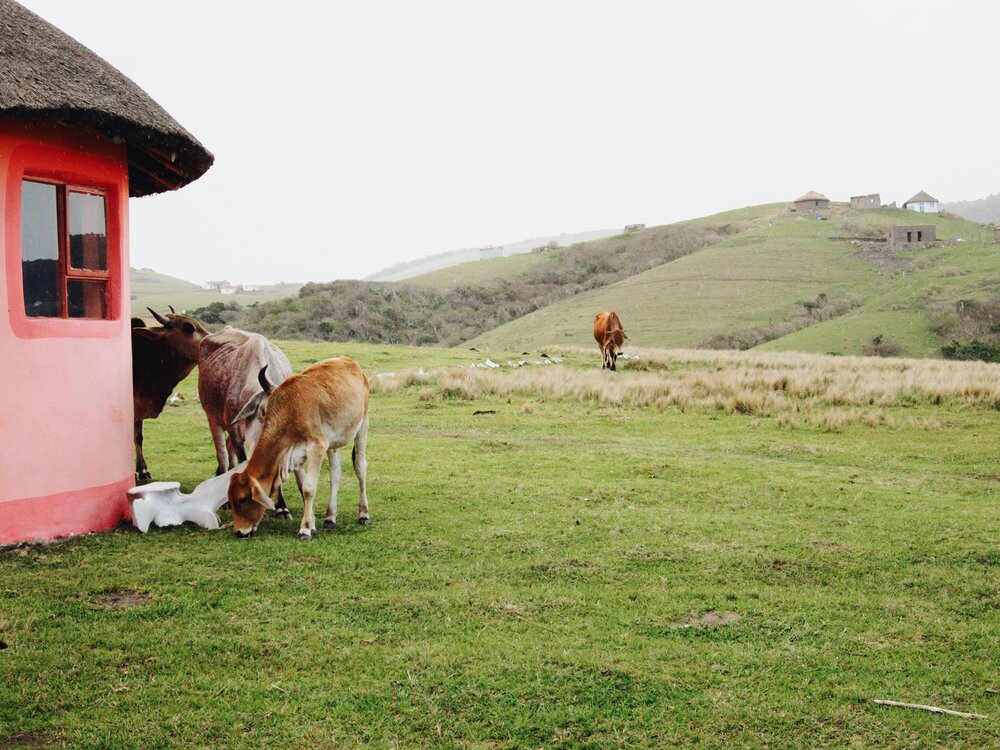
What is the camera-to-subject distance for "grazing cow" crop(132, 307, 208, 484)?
11359 mm

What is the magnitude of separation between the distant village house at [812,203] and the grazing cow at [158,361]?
101 metres

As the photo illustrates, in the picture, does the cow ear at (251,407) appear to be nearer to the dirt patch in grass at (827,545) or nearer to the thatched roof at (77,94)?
the thatched roof at (77,94)

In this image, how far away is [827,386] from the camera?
2078cm

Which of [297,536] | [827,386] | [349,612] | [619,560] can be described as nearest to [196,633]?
[349,612]

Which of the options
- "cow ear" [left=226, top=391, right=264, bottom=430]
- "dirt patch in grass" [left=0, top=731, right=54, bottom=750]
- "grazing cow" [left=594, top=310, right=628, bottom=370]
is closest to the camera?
"dirt patch in grass" [left=0, top=731, right=54, bottom=750]

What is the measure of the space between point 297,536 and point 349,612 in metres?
2.26

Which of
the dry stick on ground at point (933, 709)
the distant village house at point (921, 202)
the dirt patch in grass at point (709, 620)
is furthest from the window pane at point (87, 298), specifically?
the distant village house at point (921, 202)

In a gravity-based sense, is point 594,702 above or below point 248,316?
below

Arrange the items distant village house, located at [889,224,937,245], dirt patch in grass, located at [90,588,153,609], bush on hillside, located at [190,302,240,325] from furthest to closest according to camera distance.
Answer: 1. distant village house, located at [889,224,937,245]
2. bush on hillside, located at [190,302,240,325]
3. dirt patch in grass, located at [90,588,153,609]

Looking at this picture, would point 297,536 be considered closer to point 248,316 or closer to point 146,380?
point 146,380

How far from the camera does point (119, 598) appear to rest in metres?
6.90

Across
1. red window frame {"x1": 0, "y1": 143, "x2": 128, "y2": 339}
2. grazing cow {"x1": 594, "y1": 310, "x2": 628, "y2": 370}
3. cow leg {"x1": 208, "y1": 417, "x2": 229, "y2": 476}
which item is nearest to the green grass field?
cow leg {"x1": 208, "y1": 417, "x2": 229, "y2": 476}

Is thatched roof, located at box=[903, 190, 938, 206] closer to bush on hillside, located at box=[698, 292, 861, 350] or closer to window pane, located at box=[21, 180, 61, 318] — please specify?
bush on hillside, located at box=[698, 292, 861, 350]

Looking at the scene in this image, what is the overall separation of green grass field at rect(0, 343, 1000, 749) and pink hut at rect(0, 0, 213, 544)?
60 centimetres
